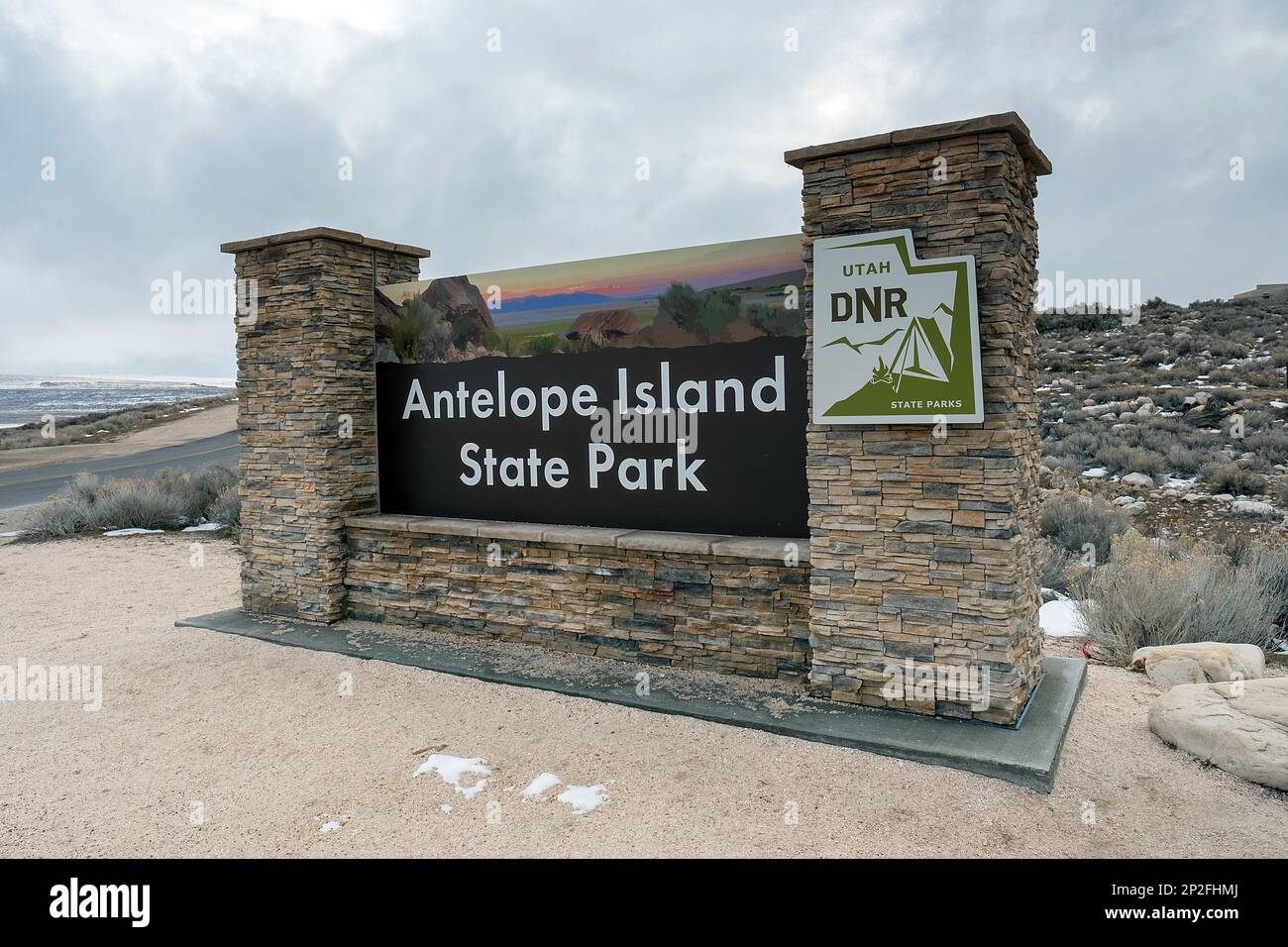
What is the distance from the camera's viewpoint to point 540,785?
446 centimetres

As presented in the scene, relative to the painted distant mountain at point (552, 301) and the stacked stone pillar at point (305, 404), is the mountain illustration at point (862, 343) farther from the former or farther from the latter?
the stacked stone pillar at point (305, 404)

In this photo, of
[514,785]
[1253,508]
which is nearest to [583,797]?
[514,785]

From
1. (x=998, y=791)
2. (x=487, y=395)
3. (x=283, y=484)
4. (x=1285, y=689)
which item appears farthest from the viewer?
(x=283, y=484)

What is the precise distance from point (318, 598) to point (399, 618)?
82 centimetres

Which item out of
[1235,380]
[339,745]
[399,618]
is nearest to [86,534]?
[399,618]

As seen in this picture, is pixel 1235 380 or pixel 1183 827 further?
pixel 1235 380

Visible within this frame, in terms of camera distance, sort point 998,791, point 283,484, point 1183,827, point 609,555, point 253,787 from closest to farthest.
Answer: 1. point 1183,827
2. point 998,791
3. point 253,787
4. point 609,555
5. point 283,484

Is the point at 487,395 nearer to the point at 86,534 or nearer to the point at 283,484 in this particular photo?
the point at 283,484

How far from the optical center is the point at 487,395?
23.4 feet

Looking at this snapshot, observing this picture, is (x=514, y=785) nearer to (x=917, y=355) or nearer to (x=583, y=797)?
(x=583, y=797)

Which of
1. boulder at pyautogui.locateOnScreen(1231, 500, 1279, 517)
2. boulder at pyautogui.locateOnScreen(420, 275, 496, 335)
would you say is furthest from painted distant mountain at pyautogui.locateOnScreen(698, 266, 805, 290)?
boulder at pyautogui.locateOnScreen(1231, 500, 1279, 517)

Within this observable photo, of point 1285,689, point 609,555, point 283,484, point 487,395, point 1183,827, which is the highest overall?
point 487,395

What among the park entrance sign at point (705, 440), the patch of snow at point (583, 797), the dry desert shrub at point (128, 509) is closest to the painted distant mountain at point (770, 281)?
the park entrance sign at point (705, 440)

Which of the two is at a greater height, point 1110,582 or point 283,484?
point 283,484
